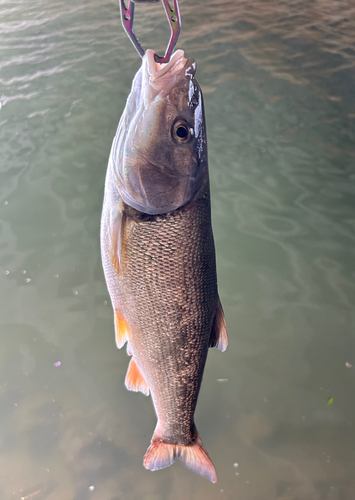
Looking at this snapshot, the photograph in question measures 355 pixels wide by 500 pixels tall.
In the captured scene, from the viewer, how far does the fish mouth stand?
112 centimetres

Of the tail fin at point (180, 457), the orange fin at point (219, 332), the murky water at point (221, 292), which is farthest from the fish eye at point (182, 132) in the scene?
the murky water at point (221, 292)

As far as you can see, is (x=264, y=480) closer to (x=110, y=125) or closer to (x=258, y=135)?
(x=258, y=135)

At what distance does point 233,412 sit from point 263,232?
151 centimetres

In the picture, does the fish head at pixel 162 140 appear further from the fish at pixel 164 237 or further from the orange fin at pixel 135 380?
the orange fin at pixel 135 380

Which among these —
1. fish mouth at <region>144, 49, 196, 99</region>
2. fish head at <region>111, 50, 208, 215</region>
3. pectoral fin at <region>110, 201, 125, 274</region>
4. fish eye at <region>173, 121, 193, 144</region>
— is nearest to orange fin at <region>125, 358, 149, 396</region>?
pectoral fin at <region>110, 201, 125, 274</region>

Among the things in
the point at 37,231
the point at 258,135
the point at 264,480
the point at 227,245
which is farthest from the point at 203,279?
the point at 258,135

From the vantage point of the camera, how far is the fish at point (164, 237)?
3.80ft

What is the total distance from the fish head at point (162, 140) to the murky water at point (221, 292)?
1.62m

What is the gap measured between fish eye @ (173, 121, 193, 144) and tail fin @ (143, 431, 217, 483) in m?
1.21

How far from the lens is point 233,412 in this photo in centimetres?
227

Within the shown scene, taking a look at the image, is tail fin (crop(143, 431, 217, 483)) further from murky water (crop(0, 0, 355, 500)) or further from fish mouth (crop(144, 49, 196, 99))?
fish mouth (crop(144, 49, 196, 99))

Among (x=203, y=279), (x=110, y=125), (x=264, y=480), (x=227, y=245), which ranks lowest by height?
(x=264, y=480)

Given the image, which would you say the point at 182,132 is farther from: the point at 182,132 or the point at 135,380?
the point at 135,380

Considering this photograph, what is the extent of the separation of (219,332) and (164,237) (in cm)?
46
